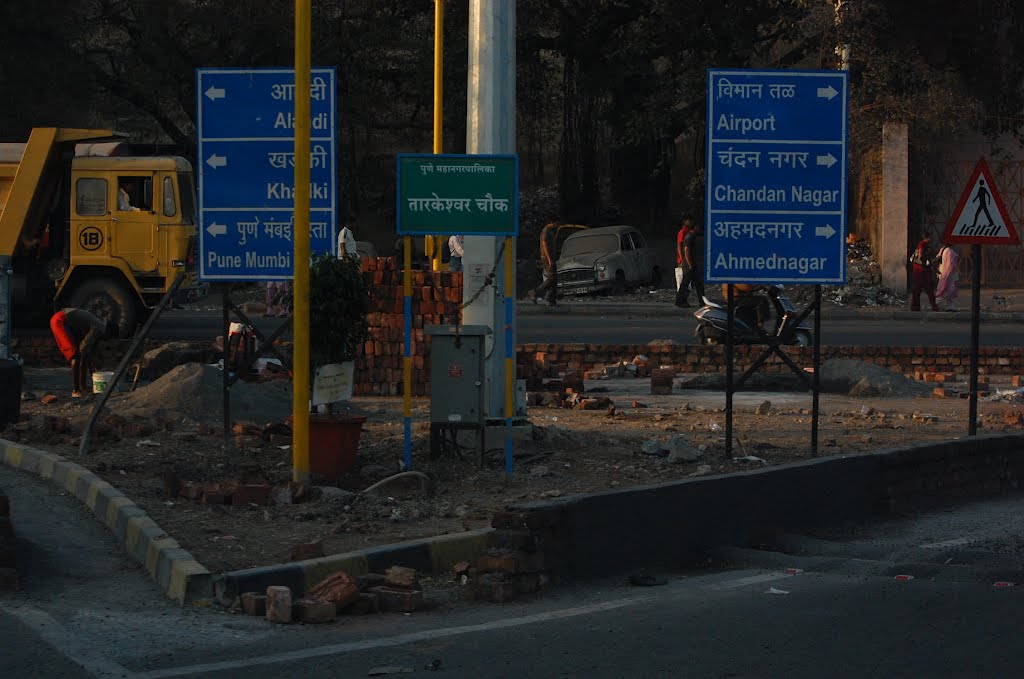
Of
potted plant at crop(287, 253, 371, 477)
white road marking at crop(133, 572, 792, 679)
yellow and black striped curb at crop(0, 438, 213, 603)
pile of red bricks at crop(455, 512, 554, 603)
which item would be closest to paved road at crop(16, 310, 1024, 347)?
yellow and black striped curb at crop(0, 438, 213, 603)

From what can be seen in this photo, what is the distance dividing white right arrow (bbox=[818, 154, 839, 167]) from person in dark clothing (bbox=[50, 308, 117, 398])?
897 centimetres

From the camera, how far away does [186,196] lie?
25688mm

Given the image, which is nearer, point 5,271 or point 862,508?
point 862,508

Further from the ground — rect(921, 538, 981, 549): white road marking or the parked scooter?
the parked scooter

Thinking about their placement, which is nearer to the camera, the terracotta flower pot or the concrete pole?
the terracotta flower pot

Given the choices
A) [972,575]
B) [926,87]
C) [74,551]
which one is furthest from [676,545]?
[926,87]

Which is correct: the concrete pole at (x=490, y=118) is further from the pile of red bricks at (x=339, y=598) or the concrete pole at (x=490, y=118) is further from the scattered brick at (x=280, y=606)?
the scattered brick at (x=280, y=606)

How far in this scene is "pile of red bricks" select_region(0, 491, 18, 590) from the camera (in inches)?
288

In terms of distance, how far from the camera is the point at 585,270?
3581cm

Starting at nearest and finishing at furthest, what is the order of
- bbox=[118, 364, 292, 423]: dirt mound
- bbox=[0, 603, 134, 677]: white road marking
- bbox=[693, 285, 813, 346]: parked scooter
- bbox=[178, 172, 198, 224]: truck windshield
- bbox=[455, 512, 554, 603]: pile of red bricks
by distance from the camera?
bbox=[0, 603, 134, 677]: white road marking, bbox=[455, 512, 554, 603]: pile of red bricks, bbox=[118, 364, 292, 423]: dirt mound, bbox=[693, 285, 813, 346]: parked scooter, bbox=[178, 172, 198, 224]: truck windshield

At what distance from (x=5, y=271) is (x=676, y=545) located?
903cm

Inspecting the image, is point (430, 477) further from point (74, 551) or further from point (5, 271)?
point (5, 271)

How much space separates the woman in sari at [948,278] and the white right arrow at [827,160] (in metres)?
19.7

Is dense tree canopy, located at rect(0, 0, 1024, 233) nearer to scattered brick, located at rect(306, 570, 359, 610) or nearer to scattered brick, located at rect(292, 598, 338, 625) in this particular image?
scattered brick, located at rect(306, 570, 359, 610)
